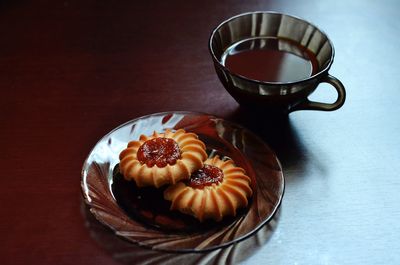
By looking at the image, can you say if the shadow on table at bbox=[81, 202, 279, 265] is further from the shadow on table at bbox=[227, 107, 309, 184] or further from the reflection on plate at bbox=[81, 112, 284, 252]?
the shadow on table at bbox=[227, 107, 309, 184]

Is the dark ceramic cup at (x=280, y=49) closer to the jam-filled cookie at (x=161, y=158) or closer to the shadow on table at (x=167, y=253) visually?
the jam-filled cookie at (x=161, y=158)

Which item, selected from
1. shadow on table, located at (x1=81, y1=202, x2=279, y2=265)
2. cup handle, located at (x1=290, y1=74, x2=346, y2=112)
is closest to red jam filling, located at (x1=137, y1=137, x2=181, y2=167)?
shadow on table, located at (x1=81, y1=202, x2=279, y2=265)

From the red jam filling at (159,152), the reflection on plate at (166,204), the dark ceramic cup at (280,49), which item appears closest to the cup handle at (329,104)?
the dark ceramic cup at (280,49)

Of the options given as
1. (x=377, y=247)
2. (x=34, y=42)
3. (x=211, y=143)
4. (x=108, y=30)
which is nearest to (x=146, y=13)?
(x=108, y=30)

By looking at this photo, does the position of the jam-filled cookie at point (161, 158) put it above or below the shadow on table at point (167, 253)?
above

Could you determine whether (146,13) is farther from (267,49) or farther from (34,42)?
(267,49)

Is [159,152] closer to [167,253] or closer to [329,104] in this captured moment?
[167,253]
